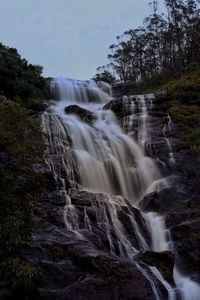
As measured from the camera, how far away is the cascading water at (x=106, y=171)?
18.4m

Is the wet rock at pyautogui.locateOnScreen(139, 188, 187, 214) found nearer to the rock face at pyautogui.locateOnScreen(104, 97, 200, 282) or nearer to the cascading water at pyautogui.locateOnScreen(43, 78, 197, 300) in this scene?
the rock face at pyautogui.locateOnScreen(104, 97, 200, 282)

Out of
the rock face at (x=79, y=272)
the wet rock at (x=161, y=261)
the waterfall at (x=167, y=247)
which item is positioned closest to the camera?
the rock face at (x=79, y=272)

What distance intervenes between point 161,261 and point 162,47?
4482 cm

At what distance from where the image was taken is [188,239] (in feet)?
62.2

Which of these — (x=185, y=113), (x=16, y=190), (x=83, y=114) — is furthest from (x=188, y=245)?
(x=83, y=114)

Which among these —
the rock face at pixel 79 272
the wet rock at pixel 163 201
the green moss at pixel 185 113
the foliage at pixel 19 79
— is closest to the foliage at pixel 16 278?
the rock face at pixel 79 272

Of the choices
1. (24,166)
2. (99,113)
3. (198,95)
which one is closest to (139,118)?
(99,113)

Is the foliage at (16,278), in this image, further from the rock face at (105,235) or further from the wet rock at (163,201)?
the wet rock at (163,201)

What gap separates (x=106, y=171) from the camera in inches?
1010

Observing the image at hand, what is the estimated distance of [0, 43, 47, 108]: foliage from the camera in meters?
37.1

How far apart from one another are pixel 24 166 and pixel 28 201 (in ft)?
3.88

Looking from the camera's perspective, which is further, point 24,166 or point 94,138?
point 94,138

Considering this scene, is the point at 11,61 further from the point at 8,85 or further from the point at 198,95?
the point at 198,95

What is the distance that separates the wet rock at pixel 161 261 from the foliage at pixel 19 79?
2024cm
